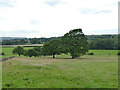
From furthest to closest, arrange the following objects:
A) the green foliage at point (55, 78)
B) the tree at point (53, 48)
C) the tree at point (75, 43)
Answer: the tree at point (53, 48), the tree at point (75, 43), the green foliage at point (55, 78)

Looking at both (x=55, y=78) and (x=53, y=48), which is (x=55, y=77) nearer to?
(x=55, y=78)

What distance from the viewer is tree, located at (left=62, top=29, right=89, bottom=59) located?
6406cm

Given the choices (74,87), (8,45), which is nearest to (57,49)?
(74,87)

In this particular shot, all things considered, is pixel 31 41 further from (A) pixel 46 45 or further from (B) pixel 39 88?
(B) pixel 39 88

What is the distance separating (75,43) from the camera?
6538cm

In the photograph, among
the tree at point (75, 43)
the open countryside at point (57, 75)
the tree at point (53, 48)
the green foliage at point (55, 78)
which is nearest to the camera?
the green foliage at point (55, 78)

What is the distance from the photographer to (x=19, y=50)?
103 m

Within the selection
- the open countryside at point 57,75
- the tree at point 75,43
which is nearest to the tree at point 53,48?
the tree at point 75,43

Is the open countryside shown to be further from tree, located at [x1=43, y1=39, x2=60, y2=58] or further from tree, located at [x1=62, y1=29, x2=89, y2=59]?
tree, located at [x1=43, y1=39, x2=60, y2=58]

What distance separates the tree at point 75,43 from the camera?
64062mm

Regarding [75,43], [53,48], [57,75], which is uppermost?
[75,43]

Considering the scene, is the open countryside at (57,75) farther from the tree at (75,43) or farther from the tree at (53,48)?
the tree at (53,48)

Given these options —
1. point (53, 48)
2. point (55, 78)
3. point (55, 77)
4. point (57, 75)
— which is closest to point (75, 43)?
point (53, 48)

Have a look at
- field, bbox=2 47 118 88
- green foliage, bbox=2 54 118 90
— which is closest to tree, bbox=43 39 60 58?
field, bbox=2 47 118 88
